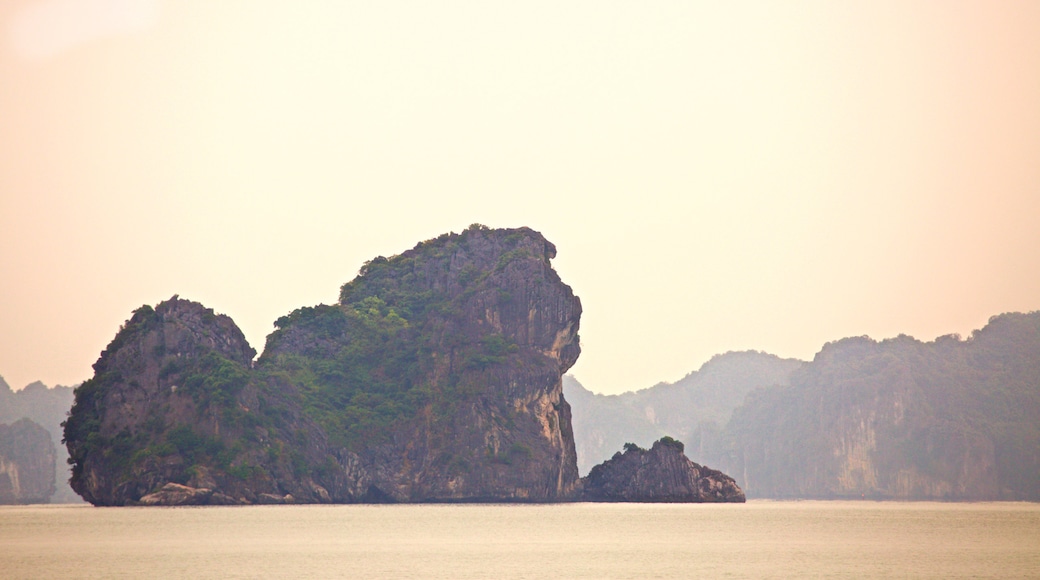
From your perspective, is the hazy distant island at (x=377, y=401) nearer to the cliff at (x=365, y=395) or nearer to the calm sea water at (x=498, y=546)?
the cliff at (x=365, y=395)

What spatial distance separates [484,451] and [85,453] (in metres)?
39.8

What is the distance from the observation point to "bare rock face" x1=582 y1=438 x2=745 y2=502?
15050 cm

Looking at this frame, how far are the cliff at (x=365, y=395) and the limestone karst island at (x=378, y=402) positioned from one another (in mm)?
168

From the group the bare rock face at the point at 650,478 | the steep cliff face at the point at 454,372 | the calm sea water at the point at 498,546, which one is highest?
the steep cliff face at the point at 454,372

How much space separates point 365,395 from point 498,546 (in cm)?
7725

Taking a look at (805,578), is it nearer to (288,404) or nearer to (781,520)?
(781,520)

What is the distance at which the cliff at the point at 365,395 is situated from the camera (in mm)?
124375

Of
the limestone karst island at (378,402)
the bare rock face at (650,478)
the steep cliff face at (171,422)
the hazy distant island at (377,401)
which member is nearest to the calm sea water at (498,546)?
the steep cliff face at (171,422)

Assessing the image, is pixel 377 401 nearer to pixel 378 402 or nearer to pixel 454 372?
pixel 378 402

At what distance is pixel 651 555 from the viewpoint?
68125 millimetres

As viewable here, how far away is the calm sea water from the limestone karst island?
1224 cm

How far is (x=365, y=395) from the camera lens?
489 ft

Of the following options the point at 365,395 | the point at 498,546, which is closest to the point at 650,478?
the point at 365,395

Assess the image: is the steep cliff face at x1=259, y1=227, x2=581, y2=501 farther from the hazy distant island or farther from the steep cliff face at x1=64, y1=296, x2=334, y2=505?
the steep cliff face at x1=64, y1=296, x2=334, y2=505
